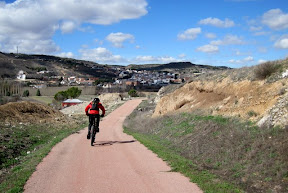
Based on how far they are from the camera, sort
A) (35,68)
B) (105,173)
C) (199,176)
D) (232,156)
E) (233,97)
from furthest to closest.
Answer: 1. (35,68)
2. (233,97)
3. (232,156)
4. (105,173)
5. (199,176)

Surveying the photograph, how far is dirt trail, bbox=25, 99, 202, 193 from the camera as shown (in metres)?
6.72

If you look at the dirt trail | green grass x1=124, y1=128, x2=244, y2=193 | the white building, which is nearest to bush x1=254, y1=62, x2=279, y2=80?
green grass x1=124, y1=128, x2=244, y2=193

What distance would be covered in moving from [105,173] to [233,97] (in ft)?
27.5

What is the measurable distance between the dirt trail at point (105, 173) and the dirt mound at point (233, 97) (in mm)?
3917

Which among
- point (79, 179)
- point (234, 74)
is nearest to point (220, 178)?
point (79, 179)

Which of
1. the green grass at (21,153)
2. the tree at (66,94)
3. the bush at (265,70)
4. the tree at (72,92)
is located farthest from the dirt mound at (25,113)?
the tree at (72,92)

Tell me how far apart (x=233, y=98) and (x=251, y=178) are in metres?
7.49

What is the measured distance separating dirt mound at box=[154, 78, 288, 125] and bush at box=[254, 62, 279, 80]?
0.31 m

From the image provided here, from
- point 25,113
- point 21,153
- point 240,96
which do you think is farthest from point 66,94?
point 240,96

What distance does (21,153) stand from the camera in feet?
40.2

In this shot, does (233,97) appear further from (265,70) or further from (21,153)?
(21,153)

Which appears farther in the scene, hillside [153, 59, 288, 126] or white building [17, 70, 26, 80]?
white building [17, 70, 26, 80]

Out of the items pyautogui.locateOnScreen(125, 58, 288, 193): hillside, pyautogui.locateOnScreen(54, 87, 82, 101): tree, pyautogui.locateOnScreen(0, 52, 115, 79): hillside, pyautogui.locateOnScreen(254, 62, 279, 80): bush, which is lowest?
pyautogui.locateOnScreen(54, 87, 82, 101): tree

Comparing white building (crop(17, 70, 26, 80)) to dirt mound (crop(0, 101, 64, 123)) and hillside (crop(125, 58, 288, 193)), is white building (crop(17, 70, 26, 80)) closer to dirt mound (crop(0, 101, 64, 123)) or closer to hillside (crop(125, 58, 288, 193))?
dirt mound (crop(0, 101, 64, 123))
